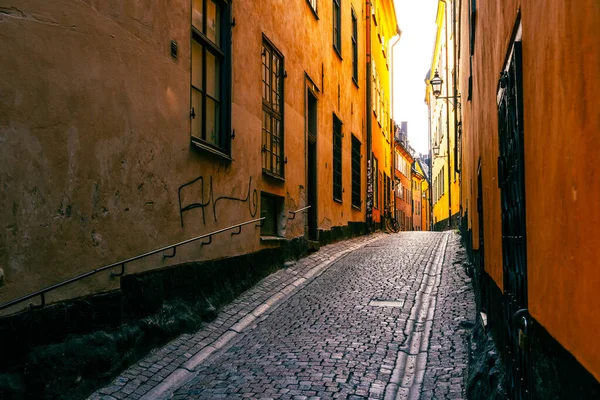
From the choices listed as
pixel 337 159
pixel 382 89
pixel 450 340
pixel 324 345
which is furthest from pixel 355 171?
pixel 324 345

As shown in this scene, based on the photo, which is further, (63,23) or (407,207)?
(407,207)

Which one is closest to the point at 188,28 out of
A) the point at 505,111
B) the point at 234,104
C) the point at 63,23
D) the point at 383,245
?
the point at 234,104

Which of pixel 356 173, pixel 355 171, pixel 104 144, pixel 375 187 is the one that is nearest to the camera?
pixel 104 144

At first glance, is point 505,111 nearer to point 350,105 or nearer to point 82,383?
point 82,383

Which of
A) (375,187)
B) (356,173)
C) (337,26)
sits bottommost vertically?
(375,187)

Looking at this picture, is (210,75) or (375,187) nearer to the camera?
(210,75)

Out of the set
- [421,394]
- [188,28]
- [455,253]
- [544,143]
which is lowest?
[421,394]

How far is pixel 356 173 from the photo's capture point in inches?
754

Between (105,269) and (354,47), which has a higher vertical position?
(354,47)

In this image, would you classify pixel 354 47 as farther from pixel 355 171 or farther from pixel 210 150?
pixel 210 150

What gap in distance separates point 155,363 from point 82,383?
1021 millimetres

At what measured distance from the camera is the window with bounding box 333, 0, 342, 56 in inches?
648

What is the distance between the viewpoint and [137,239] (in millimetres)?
5664

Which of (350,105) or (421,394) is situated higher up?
(350,105)
